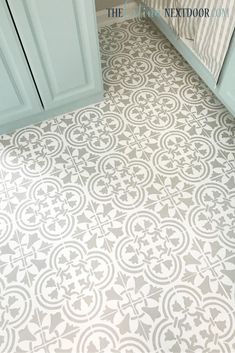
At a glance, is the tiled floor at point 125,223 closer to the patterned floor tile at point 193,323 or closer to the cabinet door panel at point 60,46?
the patterned floor tile at point 193,323

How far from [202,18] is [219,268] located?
937 mm

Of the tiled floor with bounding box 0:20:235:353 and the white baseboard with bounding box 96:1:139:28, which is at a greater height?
the white baseboard with bounding box 96:1:139:28

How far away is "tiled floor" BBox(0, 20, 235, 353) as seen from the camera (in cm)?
112

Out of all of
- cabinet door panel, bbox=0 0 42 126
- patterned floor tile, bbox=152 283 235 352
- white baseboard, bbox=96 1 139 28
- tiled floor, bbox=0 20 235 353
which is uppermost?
white baseboard, bbox=96 1 139 28

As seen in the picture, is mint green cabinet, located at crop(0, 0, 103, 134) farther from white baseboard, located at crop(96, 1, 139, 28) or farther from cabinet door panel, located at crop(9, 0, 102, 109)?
white baseboard, located at crop(96, 1, 139, 28)

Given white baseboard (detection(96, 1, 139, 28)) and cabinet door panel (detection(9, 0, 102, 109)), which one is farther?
white baseboard (detection(96, 1, 139, 28))

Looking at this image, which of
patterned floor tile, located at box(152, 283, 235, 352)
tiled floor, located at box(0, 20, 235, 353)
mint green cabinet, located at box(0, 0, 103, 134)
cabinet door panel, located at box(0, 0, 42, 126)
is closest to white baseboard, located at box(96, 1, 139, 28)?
tiled floor, located at box(0, 20, 235, 353)

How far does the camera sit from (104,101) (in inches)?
63.2

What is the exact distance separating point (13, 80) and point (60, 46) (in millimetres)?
224

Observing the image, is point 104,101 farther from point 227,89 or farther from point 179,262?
point 179,262

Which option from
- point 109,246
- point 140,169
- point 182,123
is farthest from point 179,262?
point 182,123

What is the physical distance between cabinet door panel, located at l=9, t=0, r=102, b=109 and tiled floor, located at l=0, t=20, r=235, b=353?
149mm

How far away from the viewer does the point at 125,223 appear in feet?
4.26

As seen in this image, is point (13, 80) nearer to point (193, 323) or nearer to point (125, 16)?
point (125, 16)
